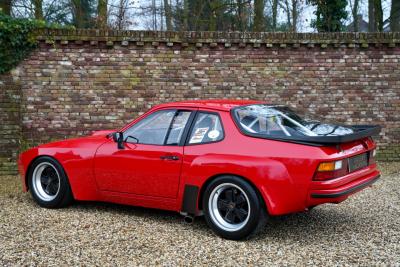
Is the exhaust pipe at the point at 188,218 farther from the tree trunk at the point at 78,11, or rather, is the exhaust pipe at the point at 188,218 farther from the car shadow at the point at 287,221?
the tree trunk at the point at 78,11

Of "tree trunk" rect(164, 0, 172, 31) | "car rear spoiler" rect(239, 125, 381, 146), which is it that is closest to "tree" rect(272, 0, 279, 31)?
"tree trunk" rect(164, 0, 172, 31)

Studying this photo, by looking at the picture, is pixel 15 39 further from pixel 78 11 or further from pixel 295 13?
pixel 295 13

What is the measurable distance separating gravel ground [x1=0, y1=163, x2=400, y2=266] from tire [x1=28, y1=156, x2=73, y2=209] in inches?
5.0

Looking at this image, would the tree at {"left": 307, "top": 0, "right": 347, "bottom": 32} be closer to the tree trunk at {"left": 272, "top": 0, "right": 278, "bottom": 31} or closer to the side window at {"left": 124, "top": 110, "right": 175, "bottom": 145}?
the tree trunk at {"left": 272, "top": 0, "right": 278, "bottom": 31}

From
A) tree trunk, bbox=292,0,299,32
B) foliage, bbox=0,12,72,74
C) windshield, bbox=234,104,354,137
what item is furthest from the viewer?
tree trunk, bbox=292,0,299,32

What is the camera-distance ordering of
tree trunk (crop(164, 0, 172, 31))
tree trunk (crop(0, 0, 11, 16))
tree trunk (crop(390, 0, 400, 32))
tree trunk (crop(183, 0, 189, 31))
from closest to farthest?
1. tree trunk (crop(0, 0, 11, 16))
2. tree trunk (crop(390, 0, 400, 32))
3. tree trunk (crop(183, 0, 189, 31))
4. tree trunk (crop(164, 0, 172, 31))

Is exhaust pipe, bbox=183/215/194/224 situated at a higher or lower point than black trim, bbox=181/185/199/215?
lower

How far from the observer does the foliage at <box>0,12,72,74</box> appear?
28.8 ft

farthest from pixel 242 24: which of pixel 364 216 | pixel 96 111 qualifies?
pixel 364 216

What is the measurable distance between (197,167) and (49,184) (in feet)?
7.67

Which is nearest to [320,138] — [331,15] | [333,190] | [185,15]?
[333,190]

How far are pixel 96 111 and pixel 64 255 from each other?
5260mm

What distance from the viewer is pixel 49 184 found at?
243 inches

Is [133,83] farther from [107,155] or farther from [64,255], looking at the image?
[64,255]
